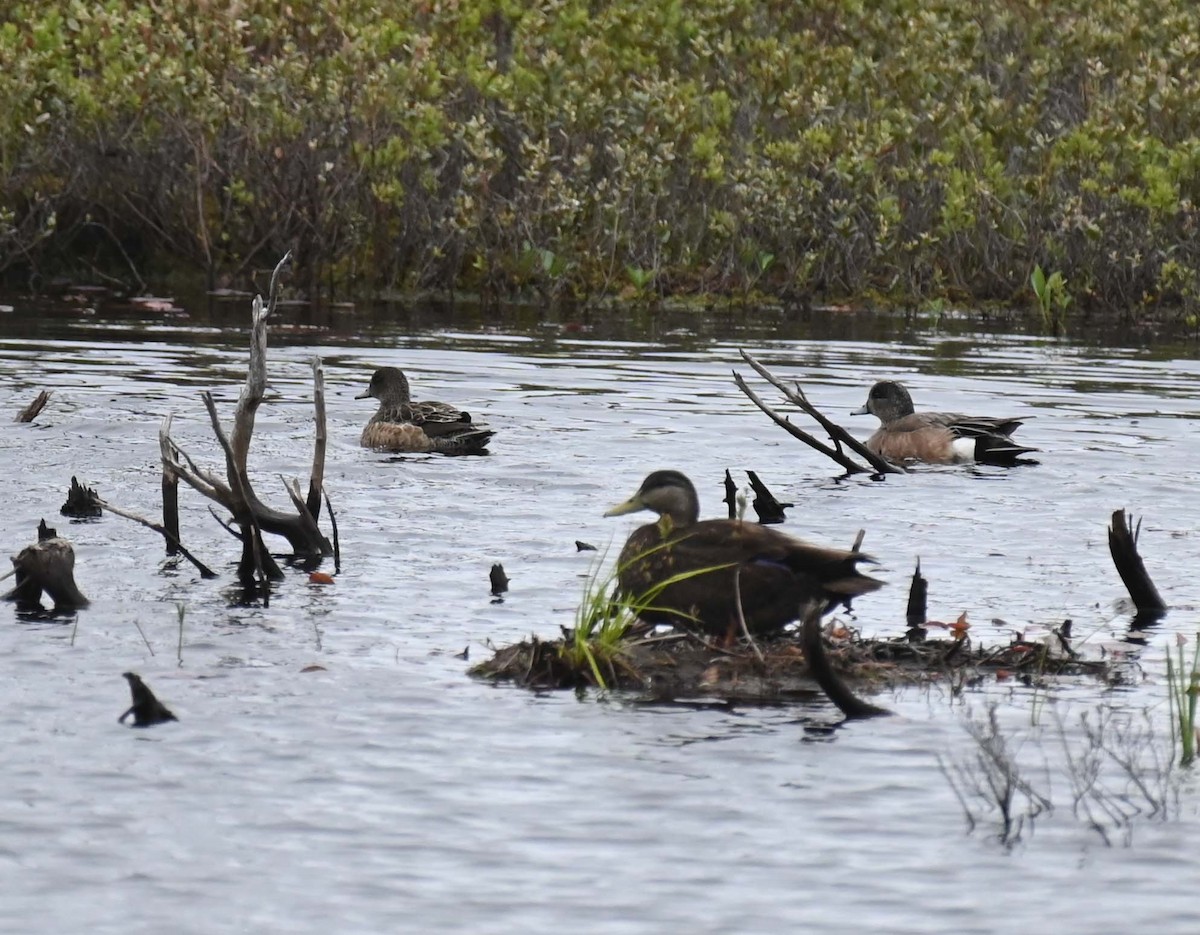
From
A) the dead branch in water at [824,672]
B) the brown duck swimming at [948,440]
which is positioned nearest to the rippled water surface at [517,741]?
the dead branch in water at [824,672]

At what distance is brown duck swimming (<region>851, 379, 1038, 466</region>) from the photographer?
14.9 meters

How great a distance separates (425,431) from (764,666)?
709cm

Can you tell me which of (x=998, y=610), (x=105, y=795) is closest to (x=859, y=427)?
(x=998, y=610)

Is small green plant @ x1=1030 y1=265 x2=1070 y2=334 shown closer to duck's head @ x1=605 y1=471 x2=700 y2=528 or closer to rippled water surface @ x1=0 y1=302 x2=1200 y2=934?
rippled water surface @ x1=0 y1=302 x2=1200 y2=934

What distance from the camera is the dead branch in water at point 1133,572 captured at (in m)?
9.45

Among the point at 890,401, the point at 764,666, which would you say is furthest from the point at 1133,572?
the point at 890,401

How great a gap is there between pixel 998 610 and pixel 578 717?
9.19 ft

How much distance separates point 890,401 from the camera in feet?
52.1

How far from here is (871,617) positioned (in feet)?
31.9

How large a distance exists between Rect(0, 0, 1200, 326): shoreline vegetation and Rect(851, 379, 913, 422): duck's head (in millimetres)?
10122

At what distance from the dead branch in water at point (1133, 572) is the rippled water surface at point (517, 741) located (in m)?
0.14

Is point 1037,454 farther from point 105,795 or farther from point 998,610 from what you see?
point 105,795

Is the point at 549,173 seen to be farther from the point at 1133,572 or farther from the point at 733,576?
the point at 733,576

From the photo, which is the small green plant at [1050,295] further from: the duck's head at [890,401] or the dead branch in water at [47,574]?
the dead branch in water at [47,574]
